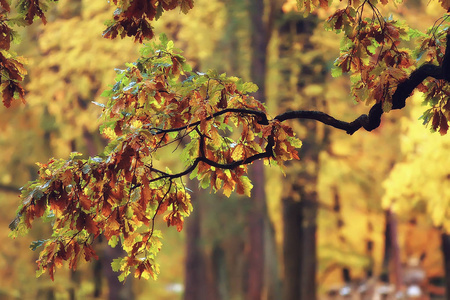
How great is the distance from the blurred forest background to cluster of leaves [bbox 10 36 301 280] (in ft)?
31.8

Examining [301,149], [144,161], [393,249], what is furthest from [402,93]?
[393,249]

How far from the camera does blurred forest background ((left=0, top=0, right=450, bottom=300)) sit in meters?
17.8

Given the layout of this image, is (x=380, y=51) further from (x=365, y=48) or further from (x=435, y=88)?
(x=435, y=88)

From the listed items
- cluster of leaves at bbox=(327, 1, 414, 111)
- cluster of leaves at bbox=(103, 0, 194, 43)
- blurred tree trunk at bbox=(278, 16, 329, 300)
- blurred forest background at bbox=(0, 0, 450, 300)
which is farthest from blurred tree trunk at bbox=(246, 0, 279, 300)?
cluster of leaves at bbox=(103, 0, 194, 43)

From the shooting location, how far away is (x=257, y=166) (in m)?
18.1

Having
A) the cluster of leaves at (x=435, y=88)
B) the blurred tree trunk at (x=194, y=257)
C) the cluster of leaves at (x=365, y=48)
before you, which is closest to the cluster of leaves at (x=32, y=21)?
the cluster of leaves at (x=365, y=48)

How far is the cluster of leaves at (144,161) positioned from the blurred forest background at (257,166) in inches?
381

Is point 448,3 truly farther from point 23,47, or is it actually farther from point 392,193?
point 23,47

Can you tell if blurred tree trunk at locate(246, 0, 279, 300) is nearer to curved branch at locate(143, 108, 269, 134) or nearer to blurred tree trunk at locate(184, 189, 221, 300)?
blurred tree trunk at locate(184, 189, 221, 300)

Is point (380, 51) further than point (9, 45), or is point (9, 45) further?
point (380, 51)

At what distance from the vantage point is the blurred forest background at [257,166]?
17.8 m

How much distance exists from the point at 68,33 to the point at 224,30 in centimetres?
394

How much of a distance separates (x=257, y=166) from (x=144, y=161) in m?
12.8

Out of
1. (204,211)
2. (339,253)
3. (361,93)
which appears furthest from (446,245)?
(361,93)
